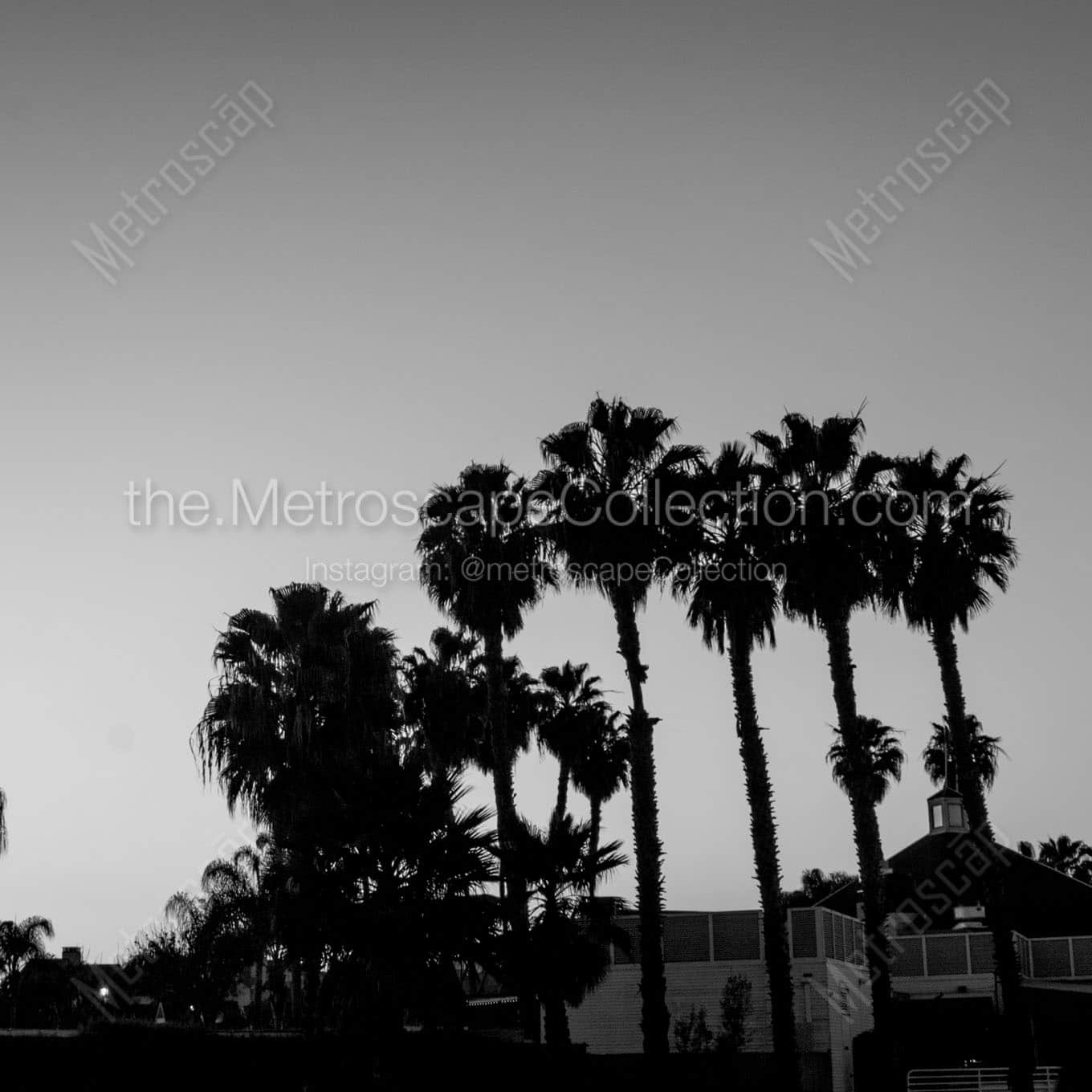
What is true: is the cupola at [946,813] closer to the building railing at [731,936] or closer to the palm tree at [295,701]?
the building railing at [731,936]

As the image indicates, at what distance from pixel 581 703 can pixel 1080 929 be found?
22.4 m

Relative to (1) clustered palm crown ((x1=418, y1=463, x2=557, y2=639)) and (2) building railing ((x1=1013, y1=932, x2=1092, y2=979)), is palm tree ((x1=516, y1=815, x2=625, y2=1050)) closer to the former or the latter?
(1) clustered palm crown ((x1=418, y1=463, x2=557, y2=639))

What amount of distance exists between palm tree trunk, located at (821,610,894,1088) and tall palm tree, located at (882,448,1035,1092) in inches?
85.2

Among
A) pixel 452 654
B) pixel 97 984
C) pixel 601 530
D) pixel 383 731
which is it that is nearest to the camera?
pixel 601 530

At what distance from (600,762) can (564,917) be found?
20.7 metres

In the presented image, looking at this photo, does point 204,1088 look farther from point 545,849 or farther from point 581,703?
point 581,703

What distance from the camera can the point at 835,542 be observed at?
33062mm

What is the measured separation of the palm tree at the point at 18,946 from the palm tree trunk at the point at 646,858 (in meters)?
41.6

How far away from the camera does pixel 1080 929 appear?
172 feet

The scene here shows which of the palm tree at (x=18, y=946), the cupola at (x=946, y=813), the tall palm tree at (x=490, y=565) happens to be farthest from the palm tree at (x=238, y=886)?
the cupola at (x=946, y=813)

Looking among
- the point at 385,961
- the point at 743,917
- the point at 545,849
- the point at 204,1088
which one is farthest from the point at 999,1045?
the point at 204,1088

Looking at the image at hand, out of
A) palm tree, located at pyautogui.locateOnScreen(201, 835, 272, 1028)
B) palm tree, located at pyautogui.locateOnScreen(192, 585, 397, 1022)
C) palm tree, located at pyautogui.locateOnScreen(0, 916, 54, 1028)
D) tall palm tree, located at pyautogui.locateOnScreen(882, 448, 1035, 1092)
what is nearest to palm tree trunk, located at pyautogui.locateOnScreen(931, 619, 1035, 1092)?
tall palm tree, located at pyautogui.locateOnScreen(882, 448, 1035, 1092)

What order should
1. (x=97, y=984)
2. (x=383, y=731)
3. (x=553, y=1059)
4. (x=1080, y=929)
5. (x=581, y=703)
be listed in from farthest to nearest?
→ 1. (x=97, y=984)
2. (x=1080, y=929)
3. (x=581, y=703)
4. (x=383, y=731)
5. (x=553, y=1059)

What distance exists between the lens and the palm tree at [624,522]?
3145cm
